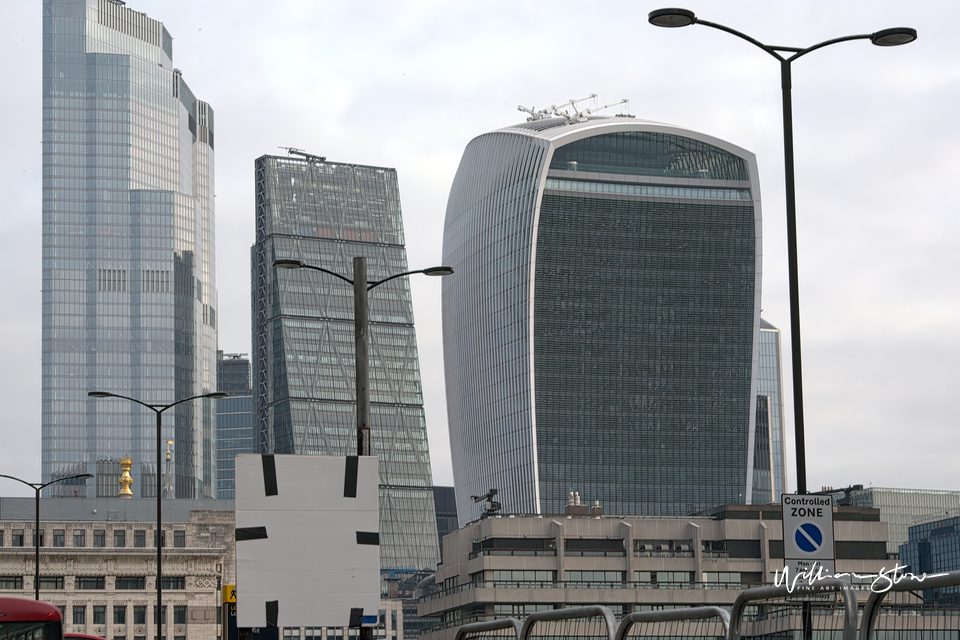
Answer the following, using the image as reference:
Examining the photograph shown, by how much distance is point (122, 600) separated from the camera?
5197 inches

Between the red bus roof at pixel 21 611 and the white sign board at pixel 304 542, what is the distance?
11.0 metres

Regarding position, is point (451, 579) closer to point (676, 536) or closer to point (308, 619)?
point (676, 536)

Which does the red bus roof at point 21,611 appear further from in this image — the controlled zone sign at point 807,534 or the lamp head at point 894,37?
the lamp head at point 894,37

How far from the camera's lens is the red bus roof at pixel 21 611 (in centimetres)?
2531

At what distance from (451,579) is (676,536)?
23134mm

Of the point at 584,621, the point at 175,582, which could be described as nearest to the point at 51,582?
the point at 175,582

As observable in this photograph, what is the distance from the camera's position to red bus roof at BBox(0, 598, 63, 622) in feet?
83.0

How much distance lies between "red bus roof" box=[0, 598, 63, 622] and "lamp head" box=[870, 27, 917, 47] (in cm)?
1651

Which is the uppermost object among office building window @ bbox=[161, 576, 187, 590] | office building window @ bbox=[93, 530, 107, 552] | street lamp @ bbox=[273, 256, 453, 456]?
street lamp @ bbox=[273, 256, 453, 456]

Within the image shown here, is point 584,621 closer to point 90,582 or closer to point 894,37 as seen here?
point 894,37

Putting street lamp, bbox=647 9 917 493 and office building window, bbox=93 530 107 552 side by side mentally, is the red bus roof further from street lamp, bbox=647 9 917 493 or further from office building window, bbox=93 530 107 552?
office building window, bbox=93 530 107 552

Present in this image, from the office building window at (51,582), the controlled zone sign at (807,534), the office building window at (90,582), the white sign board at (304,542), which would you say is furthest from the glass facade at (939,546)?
the white sign board at (304,542)

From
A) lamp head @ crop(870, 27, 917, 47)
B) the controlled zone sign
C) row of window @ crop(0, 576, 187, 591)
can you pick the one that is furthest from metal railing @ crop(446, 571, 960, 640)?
row of window @ crop(0, 576, 187, 591)

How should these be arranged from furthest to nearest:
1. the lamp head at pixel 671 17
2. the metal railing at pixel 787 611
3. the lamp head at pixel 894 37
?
the lamp head at pixel 894 37, the lamp head at pixel 671 17, the metal railing at pixel 787 611
